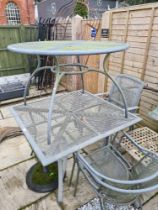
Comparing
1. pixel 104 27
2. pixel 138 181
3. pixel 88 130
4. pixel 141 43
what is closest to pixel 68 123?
pixel 88 130

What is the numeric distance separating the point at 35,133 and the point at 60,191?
64cm

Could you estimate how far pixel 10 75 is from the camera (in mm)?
4883

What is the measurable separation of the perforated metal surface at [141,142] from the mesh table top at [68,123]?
0.46 metres

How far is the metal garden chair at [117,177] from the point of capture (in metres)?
1.13

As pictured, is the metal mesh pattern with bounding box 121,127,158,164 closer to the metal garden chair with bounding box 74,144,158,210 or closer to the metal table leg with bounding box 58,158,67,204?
the metal garden chair with bounding box 74,144,158,210

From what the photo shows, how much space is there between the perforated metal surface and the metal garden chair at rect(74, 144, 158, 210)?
10.4 inches

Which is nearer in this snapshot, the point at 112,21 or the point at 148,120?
the point at 148,120

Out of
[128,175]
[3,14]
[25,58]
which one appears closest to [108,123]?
[128,175]

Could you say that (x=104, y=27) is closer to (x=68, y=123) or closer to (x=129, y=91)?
(x=129, y=91)

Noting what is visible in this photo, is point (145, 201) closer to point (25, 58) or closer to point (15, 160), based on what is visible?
point (15, 160)

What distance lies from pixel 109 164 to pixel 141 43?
6.12 ft

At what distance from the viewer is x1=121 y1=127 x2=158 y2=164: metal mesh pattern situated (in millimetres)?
2012

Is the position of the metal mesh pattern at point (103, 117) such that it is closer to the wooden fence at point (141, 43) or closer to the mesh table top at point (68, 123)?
the mesh table top at point (68, 123)

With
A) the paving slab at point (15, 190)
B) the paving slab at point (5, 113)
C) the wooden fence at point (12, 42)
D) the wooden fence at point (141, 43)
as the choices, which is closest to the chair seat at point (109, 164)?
the paving slab at point (15, 190)
